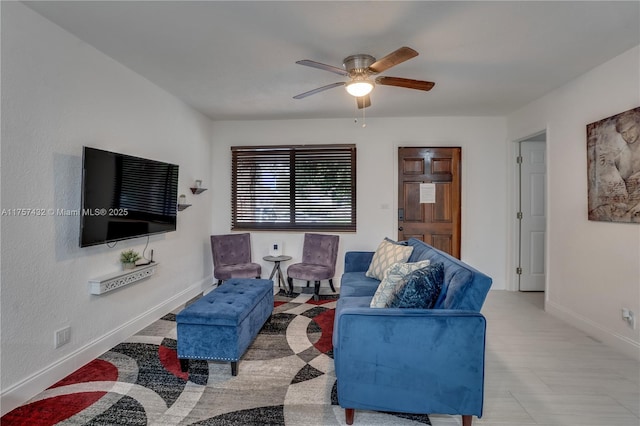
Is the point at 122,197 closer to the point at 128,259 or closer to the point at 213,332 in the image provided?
the point at 128,259

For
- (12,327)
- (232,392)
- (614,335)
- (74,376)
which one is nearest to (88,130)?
→ (12,327)

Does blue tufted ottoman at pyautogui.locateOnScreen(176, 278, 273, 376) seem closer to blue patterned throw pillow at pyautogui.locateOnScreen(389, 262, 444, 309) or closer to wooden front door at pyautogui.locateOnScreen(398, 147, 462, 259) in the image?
blue patterned throw pillow at pyautogui.locateOnScreen(389, 262, 444, 309)

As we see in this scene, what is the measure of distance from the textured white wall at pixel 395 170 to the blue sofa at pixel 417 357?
289cm

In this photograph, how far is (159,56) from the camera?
103 inches

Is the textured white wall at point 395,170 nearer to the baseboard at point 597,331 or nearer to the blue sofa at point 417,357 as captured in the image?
the baseboard at point 597,331

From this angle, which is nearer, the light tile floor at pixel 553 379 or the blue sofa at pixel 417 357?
the blue sofa at pixel 417 357

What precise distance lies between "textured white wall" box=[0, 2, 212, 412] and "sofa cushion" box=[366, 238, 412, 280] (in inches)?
94.0

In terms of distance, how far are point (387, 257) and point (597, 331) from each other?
6.83 feet

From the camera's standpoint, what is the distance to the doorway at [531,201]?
425 cm

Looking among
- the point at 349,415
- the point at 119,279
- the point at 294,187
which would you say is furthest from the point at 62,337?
the point at 294,187

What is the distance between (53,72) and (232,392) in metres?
2.57

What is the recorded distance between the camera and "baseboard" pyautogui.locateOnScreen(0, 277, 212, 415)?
1851mm

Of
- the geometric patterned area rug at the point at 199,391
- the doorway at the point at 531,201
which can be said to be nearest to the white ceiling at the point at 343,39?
the doorway at the point at 531,201

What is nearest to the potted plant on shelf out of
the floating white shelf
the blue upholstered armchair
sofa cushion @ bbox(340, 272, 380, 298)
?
the floating white shelf
